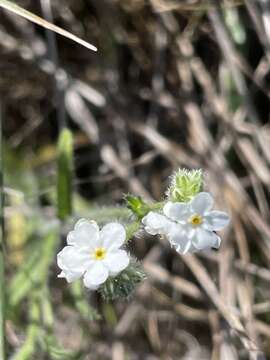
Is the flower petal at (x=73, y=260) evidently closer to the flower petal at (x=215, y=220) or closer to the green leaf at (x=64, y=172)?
the flower petal at (x=215, y=220)

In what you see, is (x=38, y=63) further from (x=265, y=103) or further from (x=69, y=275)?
(x=69, y=275)

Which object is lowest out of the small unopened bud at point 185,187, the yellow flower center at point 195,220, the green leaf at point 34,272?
the yellow flower center at point 195,220

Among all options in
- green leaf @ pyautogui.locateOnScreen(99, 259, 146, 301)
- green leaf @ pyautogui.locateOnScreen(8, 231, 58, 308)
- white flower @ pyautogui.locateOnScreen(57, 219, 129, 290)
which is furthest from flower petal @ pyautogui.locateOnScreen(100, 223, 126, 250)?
green leaf @ pyautogui.locateOnScreen(8, 231, 58, 308)

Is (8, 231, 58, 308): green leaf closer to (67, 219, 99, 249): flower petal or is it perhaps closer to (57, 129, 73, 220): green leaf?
(57, 129, 73, 220): green leaf

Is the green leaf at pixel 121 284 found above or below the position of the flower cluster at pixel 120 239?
below

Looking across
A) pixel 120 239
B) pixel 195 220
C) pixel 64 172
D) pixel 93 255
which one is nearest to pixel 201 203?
pixel 195 220

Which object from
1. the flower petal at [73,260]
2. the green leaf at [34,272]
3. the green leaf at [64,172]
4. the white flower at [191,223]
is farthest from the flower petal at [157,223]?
the green leaf at [34,272]
